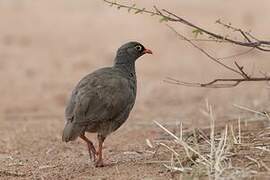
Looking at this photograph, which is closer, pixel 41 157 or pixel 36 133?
pixel 41 157

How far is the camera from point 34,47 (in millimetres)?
17391

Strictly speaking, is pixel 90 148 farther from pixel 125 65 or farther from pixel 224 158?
pixel 224 158

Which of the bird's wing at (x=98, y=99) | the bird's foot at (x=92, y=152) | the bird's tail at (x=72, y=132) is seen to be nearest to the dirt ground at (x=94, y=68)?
the bird's foot at (x=92, y=152)

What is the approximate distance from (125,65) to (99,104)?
103cm

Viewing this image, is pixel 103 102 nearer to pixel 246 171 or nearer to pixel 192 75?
pixel 246 171

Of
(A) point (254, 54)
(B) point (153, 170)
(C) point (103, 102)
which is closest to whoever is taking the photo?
(B) point (153, 170)

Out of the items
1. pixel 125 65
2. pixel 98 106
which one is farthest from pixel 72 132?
pixel 125 65

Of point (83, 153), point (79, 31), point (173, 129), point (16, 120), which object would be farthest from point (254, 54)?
point (83, 153)

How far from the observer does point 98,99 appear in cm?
700

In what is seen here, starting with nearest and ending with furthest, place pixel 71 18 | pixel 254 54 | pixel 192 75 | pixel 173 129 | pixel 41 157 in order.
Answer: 1. pixel 41 157
2. pixel 173 129
3. pixel 192 75
4. pixel 254 54
5. pixel 71 18

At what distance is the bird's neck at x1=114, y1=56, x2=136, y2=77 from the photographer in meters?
7.85

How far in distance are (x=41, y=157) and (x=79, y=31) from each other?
36.7ft

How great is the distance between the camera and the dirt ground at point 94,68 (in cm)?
746

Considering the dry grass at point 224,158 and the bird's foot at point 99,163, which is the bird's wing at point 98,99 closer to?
the bird's foot at point 99,163
